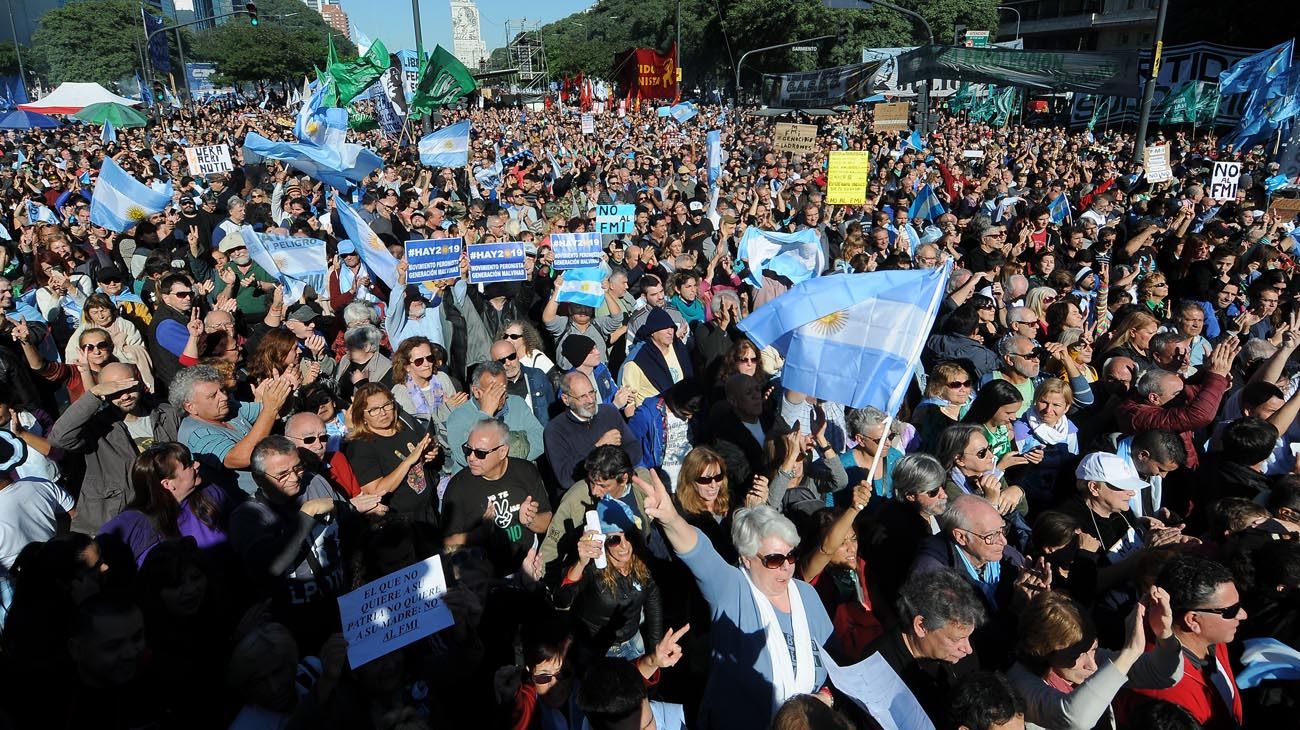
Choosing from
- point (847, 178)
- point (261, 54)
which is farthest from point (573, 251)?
point (261, 54)

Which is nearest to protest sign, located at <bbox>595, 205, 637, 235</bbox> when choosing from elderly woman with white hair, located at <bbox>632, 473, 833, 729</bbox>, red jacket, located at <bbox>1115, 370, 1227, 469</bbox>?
red jacket, located at <bbox>1115, 370, 1227, 469</bbox>

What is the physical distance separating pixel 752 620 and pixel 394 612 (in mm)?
1244

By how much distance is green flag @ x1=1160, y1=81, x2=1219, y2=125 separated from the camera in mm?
19938

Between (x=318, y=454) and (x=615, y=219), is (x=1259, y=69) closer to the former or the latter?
(x=615, y=219)

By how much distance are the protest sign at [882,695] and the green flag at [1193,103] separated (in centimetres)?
2221

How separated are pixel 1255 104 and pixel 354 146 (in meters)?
15.5

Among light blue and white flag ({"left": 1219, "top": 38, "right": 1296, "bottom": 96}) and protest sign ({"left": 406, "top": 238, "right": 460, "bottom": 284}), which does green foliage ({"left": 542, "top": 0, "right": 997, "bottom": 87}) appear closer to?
light blue and white flag ({"left": 1219, "top": 38, "right": 1296, "bottom": 96})

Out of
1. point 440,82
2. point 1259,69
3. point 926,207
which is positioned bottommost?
point 926,207

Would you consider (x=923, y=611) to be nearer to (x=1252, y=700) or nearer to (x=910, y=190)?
(x=1252, y=700)

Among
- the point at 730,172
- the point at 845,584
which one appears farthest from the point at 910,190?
the point at 845,584

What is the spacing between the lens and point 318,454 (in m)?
4.12

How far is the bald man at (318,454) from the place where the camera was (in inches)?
160

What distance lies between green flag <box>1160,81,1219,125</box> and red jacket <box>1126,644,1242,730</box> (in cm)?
2136

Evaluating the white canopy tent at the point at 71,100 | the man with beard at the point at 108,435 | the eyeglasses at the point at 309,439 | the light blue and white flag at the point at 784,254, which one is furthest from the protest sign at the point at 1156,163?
the white canopy tent at the point at 71,100
